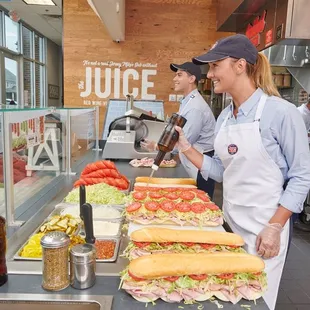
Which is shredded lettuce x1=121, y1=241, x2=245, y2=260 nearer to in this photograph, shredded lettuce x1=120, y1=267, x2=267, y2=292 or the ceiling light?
shredded lettuce x1=120, y1=267, x2=267, y2=292

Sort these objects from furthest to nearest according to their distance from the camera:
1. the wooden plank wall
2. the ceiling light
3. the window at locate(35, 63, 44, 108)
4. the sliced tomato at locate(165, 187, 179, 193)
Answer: the window at locate(35, 63, 44, 108) < the ceiling light < the wooden plank wall < the sliced tomato at locate(165, 187, 179, 193)

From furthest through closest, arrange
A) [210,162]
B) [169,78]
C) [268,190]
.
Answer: [169,78], [210,162], [268,190]

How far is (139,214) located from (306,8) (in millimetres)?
1879

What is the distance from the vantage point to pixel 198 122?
3.14 meters

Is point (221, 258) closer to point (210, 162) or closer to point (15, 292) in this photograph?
point (15, 292)

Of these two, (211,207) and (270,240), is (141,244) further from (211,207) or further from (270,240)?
(270,240)

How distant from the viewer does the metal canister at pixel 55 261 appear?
1.02 metres

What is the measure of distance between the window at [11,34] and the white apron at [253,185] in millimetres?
8943

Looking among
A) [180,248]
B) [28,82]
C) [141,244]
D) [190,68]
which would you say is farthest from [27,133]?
[28,82]

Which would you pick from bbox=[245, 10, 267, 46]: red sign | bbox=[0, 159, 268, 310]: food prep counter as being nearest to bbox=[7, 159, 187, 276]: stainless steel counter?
bbox=[0, 159, 268, 310]: food prep counter

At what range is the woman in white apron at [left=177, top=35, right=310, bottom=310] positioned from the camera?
150cm

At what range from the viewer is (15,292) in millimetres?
1053

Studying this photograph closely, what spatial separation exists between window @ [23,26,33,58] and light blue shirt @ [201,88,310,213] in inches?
409

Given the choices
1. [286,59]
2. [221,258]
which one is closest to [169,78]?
[286,59]
